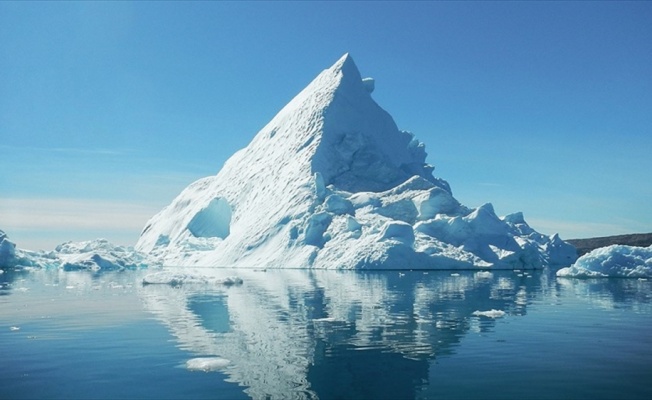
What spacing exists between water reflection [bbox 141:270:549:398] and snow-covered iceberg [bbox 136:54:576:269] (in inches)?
1041

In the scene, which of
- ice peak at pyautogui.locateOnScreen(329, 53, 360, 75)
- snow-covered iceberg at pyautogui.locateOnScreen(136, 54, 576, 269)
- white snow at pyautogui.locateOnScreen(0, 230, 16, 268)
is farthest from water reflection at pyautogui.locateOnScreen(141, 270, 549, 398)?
ice peak at pyautogui.locateOnScreen(329, 53, 360, 75)

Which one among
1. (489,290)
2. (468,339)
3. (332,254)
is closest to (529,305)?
(489,290)

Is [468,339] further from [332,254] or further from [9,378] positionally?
[332,254]

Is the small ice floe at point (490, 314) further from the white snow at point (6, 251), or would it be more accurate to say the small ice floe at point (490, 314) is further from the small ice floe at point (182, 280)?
A: the white snow at point (6, 251)

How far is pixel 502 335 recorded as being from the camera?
15.7m

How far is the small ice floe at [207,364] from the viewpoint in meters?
11.4

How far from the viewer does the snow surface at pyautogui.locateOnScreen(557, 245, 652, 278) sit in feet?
141

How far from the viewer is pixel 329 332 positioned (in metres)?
16.1

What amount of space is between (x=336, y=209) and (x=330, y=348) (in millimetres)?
49321

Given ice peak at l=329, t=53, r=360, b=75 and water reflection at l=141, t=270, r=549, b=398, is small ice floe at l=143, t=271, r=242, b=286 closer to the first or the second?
water reflection at l=141, t=270, r=549, b=398

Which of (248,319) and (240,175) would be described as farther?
(240,175)

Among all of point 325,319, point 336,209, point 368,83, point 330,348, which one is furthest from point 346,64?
point 330,348

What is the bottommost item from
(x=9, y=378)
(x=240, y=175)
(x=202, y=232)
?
(x=9, y=378)

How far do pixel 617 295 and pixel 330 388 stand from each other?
78.8ft
